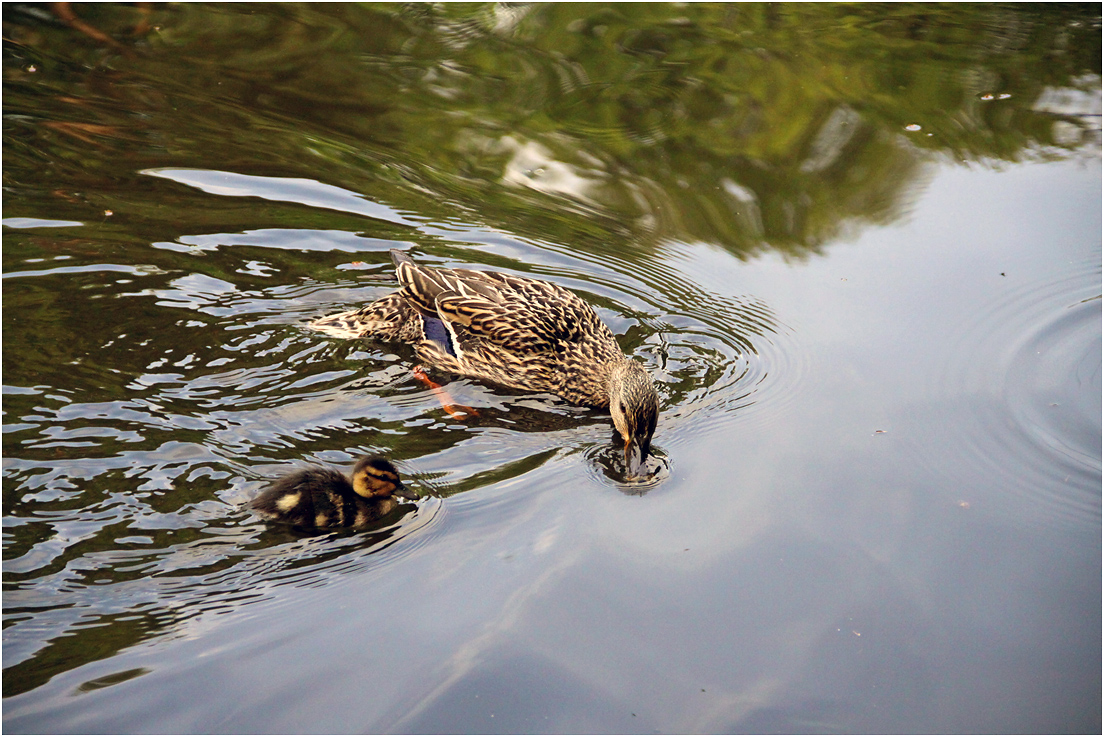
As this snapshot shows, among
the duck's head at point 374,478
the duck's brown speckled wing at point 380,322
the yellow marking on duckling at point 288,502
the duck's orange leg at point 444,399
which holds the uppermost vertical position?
the duck's brown speckled wing at point 380,322

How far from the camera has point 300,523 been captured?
3.54 meters

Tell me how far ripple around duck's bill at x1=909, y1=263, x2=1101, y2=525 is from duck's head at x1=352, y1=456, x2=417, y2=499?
2073 mm

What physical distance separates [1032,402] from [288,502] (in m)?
3.05

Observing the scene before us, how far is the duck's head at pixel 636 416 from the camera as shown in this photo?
4.07m

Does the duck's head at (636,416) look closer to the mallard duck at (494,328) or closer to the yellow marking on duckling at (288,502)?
the mallard duck at (494,328)

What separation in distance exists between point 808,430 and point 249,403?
2316 millimetres

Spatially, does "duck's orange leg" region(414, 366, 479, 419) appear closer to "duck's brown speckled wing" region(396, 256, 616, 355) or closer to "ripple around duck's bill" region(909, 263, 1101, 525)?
"duck's brown speckled wing" region(396, 256, 616, 355)

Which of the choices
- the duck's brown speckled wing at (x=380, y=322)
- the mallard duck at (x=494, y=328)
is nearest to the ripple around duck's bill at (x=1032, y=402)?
the mallard duck at (x=494, y=328)

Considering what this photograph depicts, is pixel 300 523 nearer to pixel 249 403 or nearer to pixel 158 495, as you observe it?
pixel 158 495

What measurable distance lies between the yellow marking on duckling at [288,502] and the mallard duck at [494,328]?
4.60 ft

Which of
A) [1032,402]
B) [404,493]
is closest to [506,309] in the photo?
[404,493]

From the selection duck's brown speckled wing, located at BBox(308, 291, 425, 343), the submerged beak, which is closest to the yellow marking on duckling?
the submerged beak

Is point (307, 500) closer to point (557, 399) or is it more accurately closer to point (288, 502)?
point (288, 502)

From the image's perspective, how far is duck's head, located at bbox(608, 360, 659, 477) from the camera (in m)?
4.07
